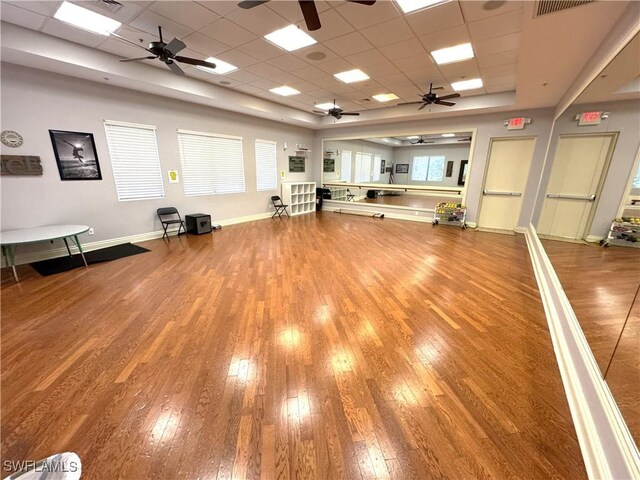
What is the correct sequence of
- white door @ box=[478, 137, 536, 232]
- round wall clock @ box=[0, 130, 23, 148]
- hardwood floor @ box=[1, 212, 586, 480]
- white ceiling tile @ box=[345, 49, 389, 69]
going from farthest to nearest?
white door @ box=[478, 137, 536, 232] < white ceiling tile @ box=[345, 49, 389, 69] < round wall clock @ box=[0, 130, 23, 148] < hardwood floor @ box=[1, 212, 586, 480]

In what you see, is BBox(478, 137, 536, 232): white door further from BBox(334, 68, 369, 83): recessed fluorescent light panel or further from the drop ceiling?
BBox(334, 68, 369, 83): recessed fluorescent light panel

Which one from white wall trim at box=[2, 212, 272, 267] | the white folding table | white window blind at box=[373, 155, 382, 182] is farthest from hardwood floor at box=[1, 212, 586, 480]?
white window blind at box=[373, 155, 382, 182]

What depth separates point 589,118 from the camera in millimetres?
A: 4051

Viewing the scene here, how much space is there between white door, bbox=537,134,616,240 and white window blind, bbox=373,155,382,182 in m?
9.61

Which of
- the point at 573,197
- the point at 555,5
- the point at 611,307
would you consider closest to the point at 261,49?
the point at 555,5

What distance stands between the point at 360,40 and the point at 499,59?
240 centimetres

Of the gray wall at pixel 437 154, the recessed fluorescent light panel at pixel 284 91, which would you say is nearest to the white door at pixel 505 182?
the recessed fluorescent light panel at pixel 284 91

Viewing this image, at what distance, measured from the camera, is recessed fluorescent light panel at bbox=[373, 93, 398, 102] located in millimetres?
5949

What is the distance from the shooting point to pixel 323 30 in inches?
129

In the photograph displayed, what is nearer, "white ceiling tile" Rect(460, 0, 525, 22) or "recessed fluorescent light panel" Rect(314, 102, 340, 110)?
"white ceiling tile" Rect(460, 0, 525, 22)

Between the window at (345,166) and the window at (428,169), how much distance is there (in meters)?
6.53

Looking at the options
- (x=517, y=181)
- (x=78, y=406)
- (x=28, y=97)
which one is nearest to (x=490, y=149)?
(x=517, y=181)

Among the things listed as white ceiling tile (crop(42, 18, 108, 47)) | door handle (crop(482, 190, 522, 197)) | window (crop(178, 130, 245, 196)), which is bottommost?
door handle (crop(482, 190, 522, 197))

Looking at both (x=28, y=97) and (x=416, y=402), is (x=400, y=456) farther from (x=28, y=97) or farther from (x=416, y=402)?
(x=28, y=97)
